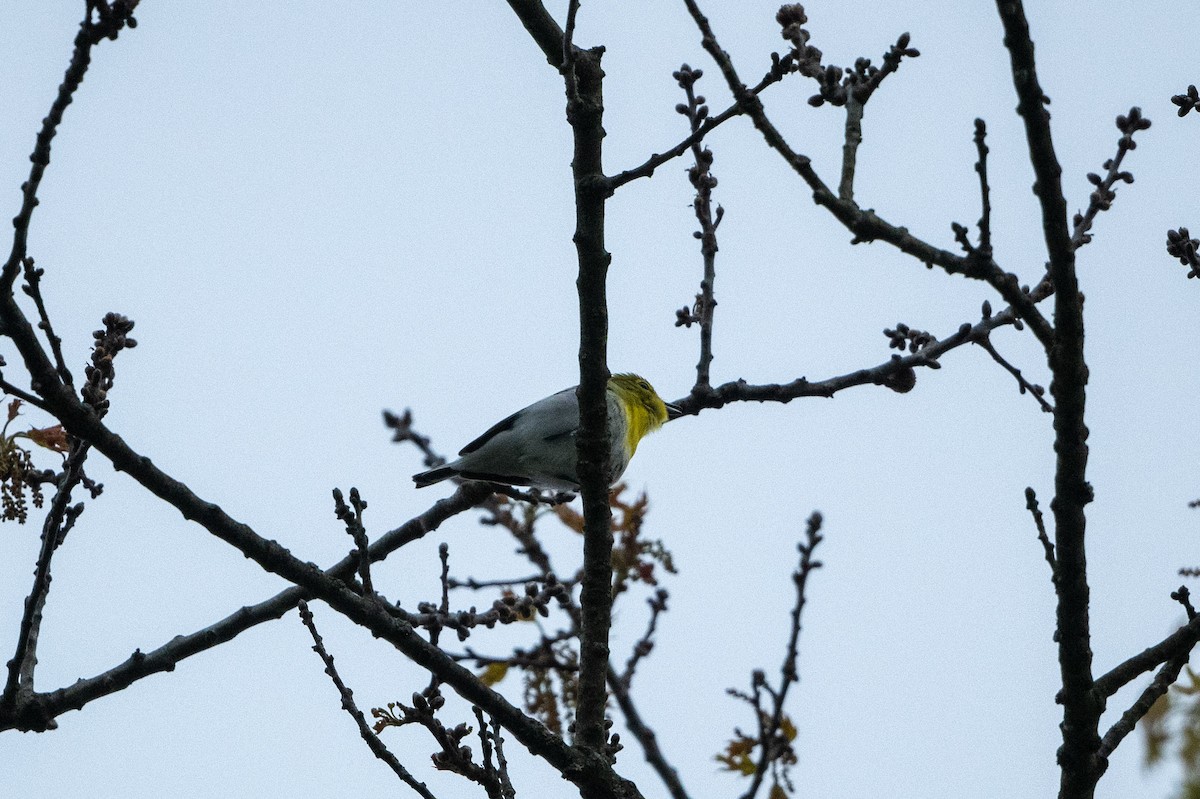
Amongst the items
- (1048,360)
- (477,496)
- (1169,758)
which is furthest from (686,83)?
(1169,758)

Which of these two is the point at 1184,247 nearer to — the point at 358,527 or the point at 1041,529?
the point at 1041,529

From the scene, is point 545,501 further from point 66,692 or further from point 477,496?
point 66,692

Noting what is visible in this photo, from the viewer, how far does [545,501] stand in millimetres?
5805

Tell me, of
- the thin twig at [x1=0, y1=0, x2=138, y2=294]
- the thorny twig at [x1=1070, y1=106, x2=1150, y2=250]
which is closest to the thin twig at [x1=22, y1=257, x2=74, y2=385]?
the thin twig at [x1=0, y1=0, x2=138, y2=294]

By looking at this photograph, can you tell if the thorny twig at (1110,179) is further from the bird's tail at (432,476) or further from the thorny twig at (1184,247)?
the bird's tail at (432,476)

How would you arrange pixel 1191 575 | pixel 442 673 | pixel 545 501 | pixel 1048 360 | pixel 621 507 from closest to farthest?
pixel 1048 360 → pixel 442 673 → pixel 1191 575 → pixel 545 501 → pixel 621 507

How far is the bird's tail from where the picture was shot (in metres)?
6.38

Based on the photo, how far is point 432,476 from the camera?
6.45 metres

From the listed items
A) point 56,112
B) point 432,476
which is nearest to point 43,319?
point 56,112

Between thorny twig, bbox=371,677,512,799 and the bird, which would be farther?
the bird

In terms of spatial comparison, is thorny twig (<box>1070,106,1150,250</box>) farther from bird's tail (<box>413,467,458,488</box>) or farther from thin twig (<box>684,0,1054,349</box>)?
bird's tail (<box>413,467,458,488</box>)

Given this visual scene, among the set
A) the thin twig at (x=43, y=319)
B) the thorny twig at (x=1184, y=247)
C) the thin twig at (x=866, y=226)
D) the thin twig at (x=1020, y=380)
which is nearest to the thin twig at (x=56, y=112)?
the thin twig at (x=43, y=319)

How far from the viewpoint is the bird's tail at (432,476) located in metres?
6.38

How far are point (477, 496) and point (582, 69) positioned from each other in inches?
85.1
